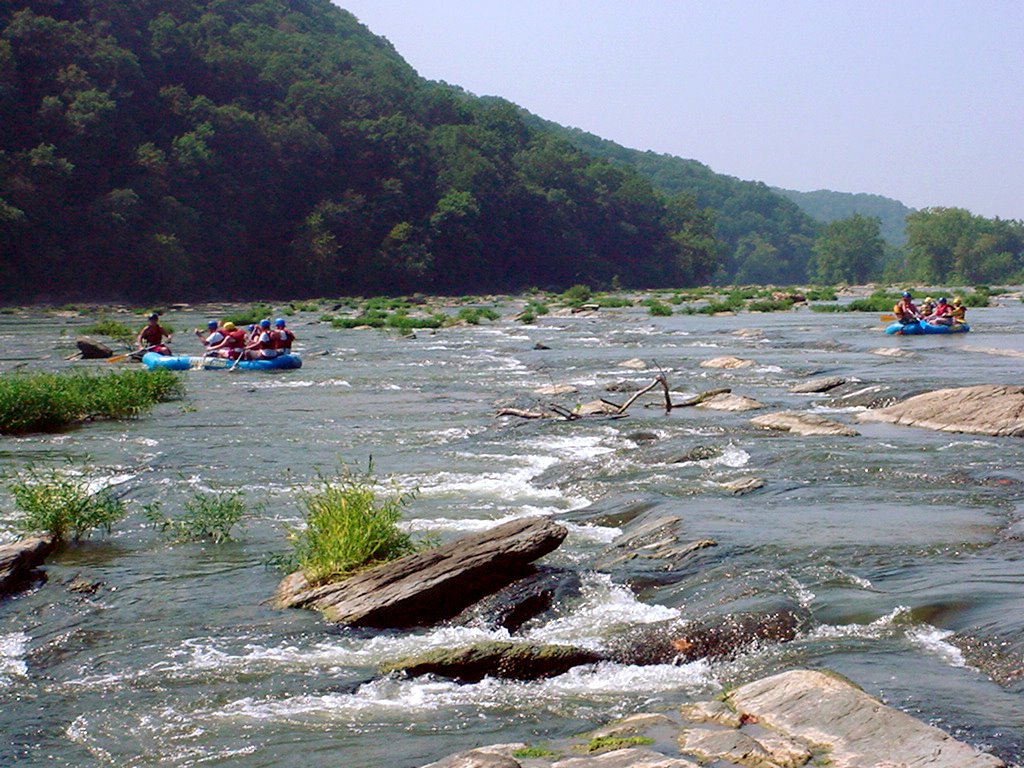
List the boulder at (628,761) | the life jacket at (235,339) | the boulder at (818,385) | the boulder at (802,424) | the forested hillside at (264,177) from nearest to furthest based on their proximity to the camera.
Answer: the boulder at (628,761), the boulder at (802,424), the boulder at (818,385), the life jacket at (235,339), the forested hillside at (264,177)

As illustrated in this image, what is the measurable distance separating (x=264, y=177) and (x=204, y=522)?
212ft

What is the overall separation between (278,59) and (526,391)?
64685 mm

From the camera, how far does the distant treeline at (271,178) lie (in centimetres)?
5766

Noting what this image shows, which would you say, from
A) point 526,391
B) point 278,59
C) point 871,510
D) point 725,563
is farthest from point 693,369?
point 278,59

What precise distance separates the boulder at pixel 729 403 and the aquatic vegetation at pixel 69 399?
9.15 meters

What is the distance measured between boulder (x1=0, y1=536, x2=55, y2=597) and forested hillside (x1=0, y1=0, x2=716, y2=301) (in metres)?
47.2

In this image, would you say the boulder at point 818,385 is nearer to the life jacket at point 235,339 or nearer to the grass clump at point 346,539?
the grass clump at point 346,539

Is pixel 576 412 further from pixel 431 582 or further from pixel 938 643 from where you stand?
pixel 938 643

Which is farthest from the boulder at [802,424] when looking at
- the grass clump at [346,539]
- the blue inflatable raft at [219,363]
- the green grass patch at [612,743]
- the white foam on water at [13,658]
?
the blue inflatable raft at [219,363]

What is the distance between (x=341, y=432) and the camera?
1678 centimetres

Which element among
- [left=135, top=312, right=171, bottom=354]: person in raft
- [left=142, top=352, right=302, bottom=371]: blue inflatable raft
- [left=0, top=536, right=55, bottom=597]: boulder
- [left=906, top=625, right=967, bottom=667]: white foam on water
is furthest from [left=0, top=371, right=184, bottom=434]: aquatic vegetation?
[left=906, top=625, right=967, bottom=667]: white foam on water

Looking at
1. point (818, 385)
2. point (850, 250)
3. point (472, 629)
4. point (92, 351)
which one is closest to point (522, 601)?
point (472, 629)

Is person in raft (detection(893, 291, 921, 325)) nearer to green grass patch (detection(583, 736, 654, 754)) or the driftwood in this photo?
the driftwood

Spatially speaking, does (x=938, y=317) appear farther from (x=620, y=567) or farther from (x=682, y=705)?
(x=682, y=705)
